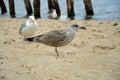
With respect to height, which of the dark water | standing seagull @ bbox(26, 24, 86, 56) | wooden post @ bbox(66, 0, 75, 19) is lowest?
the dark water

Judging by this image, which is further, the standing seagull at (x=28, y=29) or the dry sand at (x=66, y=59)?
the standing seagull at (x=28, y=29)

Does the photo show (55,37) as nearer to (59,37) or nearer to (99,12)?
(59,37)

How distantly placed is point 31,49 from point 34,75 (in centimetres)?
256

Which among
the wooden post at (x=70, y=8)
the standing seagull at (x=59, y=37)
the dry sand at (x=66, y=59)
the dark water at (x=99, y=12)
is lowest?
the dark water at (x=99, y=12)

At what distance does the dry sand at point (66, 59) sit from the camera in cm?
601

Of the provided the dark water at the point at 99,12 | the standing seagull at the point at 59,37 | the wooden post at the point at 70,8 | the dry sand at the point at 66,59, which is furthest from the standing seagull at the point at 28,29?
the wooden post at the point at 70,8

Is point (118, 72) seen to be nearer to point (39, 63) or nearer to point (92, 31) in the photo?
point (39, 63)

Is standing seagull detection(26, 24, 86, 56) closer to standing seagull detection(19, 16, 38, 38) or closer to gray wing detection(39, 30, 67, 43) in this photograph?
gray wing detection(39, 30, 67, 43)

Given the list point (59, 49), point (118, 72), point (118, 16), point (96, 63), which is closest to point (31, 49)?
point (59, 49)

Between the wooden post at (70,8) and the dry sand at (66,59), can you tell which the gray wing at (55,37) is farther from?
the wooden post at (70,8)

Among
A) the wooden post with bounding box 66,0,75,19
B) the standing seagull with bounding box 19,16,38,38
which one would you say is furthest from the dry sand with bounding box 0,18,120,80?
the wooden post with bounding box 66,0,75,19

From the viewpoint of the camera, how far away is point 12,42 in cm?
948

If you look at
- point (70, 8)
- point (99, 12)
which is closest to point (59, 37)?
point (70, 8)

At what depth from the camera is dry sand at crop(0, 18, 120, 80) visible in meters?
6.01
